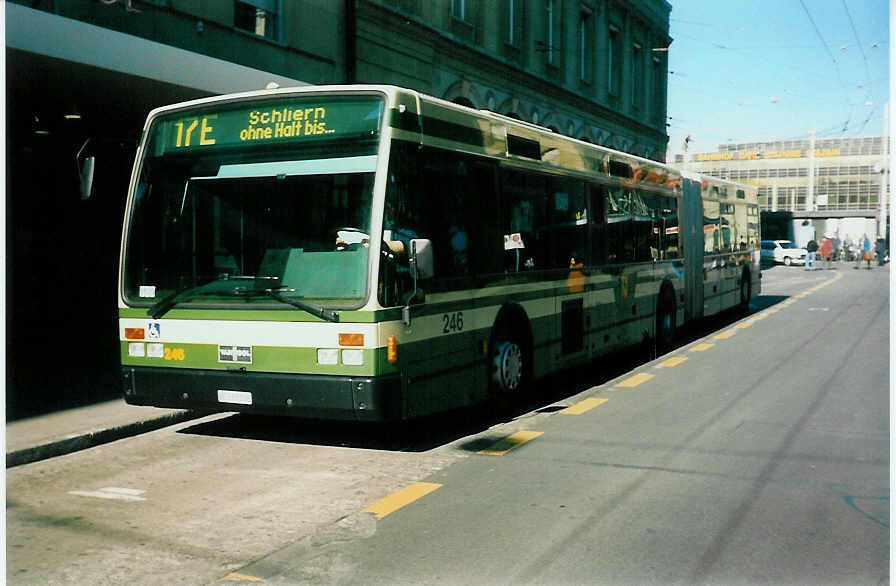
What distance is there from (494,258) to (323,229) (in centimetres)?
212

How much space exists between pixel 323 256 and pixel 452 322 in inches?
55.3

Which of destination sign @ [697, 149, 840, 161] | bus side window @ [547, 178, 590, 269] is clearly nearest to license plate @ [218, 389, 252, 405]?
bus side window @ [547, 178, 590, 269]

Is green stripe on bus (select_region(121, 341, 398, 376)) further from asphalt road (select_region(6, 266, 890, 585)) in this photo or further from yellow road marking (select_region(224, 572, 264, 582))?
yellow road marking (select_region(224, 572, 264, 582))

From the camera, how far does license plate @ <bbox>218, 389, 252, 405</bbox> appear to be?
7.23 meters

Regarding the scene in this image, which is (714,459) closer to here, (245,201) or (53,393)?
(245,201)

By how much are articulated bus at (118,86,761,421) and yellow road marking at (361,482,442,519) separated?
743mm

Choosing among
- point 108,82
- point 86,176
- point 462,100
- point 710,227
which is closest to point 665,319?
point 710,227

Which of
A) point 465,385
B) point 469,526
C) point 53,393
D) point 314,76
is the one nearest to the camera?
point 469,526

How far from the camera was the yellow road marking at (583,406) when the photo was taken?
9.40 metres

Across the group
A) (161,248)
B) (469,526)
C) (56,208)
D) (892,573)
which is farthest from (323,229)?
(56,208)

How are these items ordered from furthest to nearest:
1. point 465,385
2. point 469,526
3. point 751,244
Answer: point 751,244, point 465,385, point 469,526

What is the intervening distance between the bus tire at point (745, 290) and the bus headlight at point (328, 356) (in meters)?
16.2

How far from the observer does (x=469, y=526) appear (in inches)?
215

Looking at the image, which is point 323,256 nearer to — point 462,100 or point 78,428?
point 78,428
